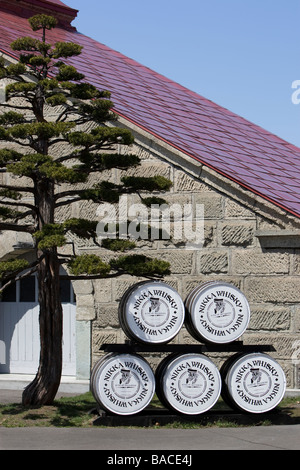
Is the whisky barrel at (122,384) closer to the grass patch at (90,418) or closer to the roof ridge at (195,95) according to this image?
the grass patch at (90,418)

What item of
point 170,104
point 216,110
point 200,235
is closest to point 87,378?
point 200,235

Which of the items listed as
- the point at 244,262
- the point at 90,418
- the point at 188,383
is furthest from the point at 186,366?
the point at 244,262

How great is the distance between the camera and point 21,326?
14953mm

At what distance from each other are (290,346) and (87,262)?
3.89m

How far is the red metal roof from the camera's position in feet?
43.4

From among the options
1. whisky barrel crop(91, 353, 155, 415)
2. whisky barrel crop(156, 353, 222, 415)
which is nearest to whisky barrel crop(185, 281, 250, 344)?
whisky barrel crop(156, 353, 222, 415)

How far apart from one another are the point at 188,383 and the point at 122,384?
0.80 metres

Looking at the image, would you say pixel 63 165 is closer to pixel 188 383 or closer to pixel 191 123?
pixel 188 383

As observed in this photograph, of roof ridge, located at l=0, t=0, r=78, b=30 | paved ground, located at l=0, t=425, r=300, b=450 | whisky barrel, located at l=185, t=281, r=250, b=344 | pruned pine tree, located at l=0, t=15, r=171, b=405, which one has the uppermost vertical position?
roof ridge, located at l=0, t=0, r=78, b=30

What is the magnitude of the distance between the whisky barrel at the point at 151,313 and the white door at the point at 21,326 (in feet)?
14.5

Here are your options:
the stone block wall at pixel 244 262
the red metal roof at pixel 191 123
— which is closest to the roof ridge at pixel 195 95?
the red metal roof at pixel 191 123

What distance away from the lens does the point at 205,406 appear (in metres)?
10.2

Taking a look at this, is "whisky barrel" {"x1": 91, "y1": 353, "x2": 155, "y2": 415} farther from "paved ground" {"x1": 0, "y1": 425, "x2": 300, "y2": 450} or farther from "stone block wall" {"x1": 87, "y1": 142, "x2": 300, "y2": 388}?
"stone block wall" {"x1": 87, "y1": 142, "x2": 300, "y2": 388}

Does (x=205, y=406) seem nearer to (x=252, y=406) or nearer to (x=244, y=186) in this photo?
(x=252, y=406)
